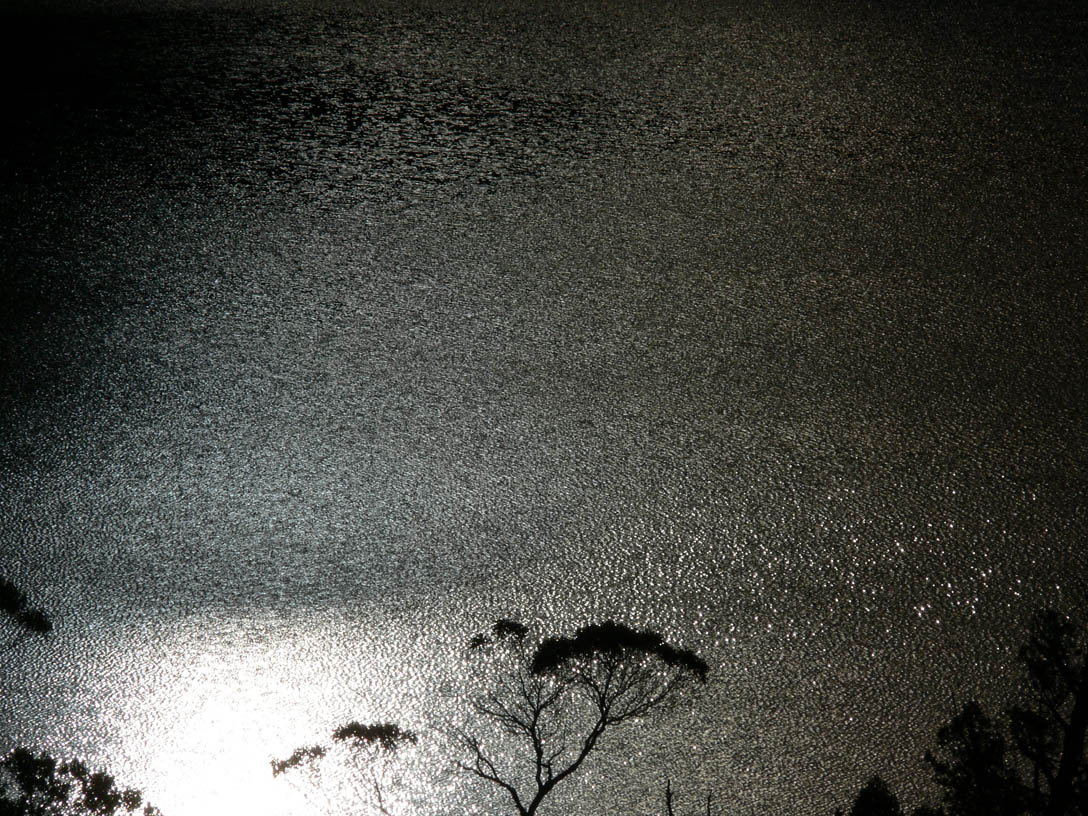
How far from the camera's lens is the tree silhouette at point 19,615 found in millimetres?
1349

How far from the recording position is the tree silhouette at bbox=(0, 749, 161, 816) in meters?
1.14

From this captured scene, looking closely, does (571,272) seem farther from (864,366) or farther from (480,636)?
(480,636)

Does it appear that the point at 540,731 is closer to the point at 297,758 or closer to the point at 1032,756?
the point at 297,758

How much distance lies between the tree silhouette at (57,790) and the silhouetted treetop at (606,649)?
18.8 inches

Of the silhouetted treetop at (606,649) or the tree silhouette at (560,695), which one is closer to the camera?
the tree silhouette at (560,695)

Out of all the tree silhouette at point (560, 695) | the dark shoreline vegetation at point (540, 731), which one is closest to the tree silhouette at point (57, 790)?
the dark shoreline vegetation at point (540, 731)

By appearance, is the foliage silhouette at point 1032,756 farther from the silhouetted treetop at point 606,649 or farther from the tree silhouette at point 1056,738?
the silhouetted treetop at point 606,649

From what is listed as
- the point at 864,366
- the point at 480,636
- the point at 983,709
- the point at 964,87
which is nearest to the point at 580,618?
the point at 480,636

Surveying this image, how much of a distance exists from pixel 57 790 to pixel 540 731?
0.55 metres

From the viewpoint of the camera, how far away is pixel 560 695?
121 centimetres

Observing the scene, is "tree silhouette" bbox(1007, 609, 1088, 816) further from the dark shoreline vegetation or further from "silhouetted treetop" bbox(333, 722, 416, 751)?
"silhouetted treetop" bbox(333, 722, 416, 751)

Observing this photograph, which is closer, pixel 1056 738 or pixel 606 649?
pixel 1056 738

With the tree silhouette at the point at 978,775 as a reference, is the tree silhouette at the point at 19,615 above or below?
above

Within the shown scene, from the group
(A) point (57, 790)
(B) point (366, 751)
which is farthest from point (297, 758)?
(A) point (57, 790)
